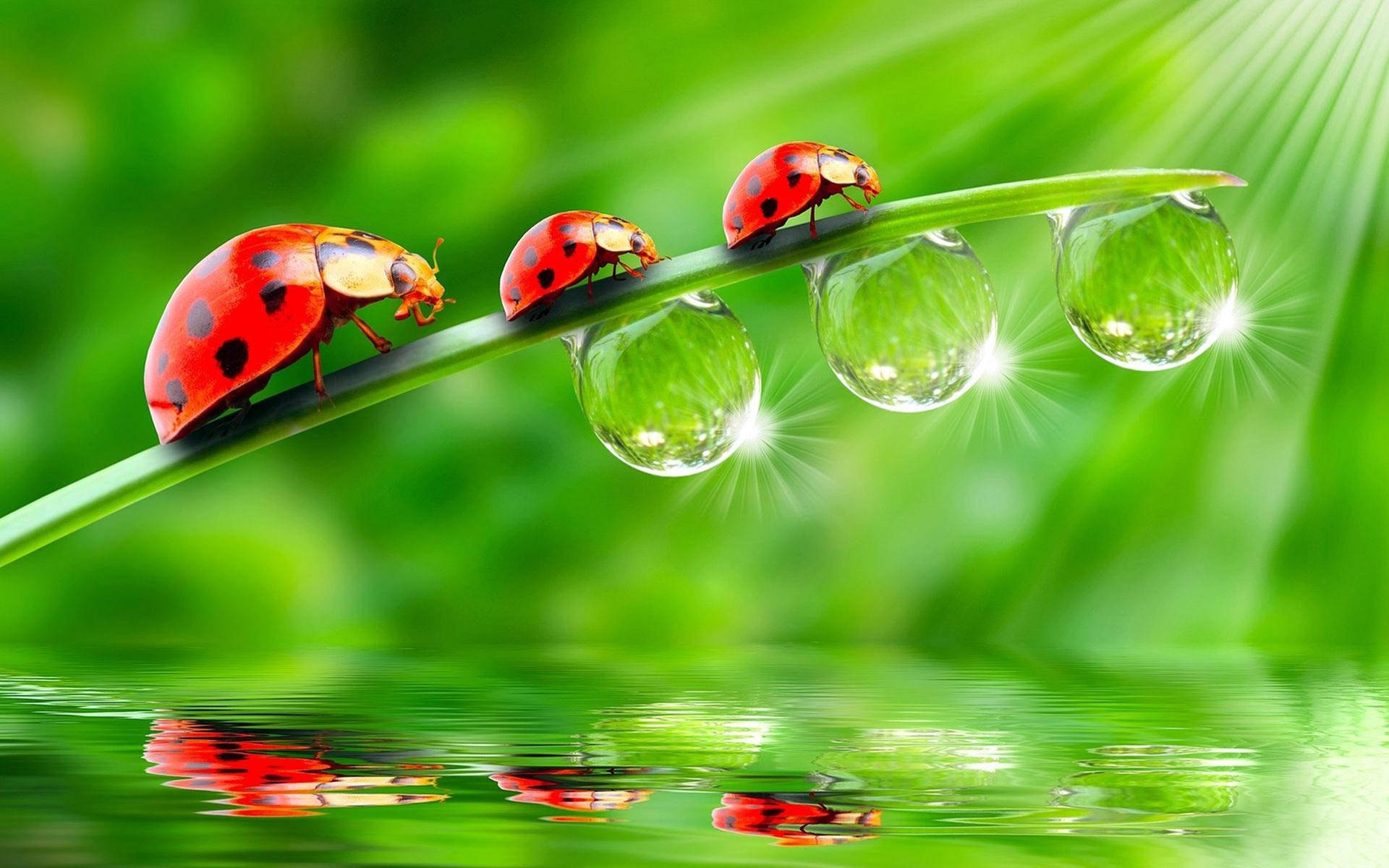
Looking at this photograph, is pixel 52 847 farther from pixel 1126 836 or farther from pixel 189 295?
pixel 1126 836

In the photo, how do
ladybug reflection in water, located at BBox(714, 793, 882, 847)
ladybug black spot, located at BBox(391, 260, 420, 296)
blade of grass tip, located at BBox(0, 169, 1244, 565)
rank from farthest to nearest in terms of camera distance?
ladybug black spot, located at BBox(391, 260, 420, 296) < ladybug reflection in water, located at BBox(714, 793, 882, 847) < blade of grass tip, located at BBox(0, 169, 1244, 565)

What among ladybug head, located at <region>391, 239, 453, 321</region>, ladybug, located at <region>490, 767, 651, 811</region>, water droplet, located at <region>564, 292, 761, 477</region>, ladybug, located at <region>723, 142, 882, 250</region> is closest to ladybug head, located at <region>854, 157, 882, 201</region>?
ladybug, located at <region>723, 142, 882, 250</region>

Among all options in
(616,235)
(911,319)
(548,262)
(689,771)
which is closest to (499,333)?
(548,262)

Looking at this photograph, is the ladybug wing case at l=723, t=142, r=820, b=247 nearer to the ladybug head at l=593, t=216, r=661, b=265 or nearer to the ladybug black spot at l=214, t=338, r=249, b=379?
the ladybug head at l=593, t=216, r=661, b=265

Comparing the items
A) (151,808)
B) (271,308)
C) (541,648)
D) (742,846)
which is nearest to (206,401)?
(271,308)

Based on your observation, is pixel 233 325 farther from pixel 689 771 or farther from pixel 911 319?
pixel 911 319

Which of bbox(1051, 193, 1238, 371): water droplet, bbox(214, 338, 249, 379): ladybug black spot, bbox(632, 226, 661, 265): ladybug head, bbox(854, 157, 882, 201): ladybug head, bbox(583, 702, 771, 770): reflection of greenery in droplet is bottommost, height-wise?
bbox(583, 702, 771, 770): reflection of greenery in droplet

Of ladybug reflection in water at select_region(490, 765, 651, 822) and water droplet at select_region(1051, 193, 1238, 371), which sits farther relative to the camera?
water droplet at select_region(1051, 193, 1238, 371)
